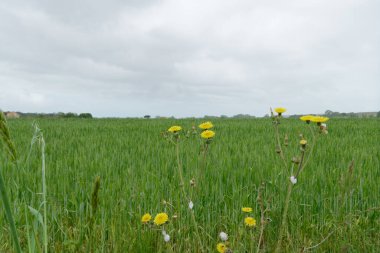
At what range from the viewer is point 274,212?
2119 mm

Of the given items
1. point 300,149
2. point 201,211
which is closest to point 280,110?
point 300,149

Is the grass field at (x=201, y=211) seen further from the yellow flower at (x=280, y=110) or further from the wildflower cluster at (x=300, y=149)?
the yellow flower at (x=280, y=110)

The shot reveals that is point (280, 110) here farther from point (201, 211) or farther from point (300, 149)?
point (201, 211)

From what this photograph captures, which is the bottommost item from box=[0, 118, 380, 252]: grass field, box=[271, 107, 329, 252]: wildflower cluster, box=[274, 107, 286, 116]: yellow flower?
box=[0, 118, 380, 252]: grass field

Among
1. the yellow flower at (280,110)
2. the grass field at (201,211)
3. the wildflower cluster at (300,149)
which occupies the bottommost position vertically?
the grass field at (201,211)

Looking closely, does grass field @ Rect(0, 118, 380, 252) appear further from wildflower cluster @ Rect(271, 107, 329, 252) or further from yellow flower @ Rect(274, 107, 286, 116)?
yellow flower @ Rect(274, 107, 286, 116)

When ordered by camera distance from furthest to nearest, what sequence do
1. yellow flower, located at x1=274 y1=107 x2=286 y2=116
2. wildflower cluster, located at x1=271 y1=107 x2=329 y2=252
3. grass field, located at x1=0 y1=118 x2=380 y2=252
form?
grass field, located at x1=0 y1=118 x2=380 y2=252 → yellow flower, located at x1=274 y1=107 x2=286 y2=116 → wildflower cluster, located at x1=271 y1=107 x2=329 y2=252

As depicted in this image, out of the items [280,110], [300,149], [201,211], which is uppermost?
[280,110]

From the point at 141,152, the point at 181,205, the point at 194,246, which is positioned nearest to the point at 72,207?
the point at 181,205

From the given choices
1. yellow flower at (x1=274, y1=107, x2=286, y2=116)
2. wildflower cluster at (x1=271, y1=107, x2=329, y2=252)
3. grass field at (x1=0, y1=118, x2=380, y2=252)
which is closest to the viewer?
wildflower cluster at (x1=271, y1=107, x2=329, y2=252)

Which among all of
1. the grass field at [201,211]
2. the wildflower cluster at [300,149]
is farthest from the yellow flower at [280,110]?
the grass field at [201,211]

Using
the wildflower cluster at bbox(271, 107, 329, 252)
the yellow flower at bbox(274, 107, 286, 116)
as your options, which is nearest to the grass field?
the wildflower cluster at bbox(271, 107, 329, 252)

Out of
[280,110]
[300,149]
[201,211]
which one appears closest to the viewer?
[300,149]

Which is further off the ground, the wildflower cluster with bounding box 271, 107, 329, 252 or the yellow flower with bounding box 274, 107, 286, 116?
the yellow flower with bounding box 274, 107, 286, 116
